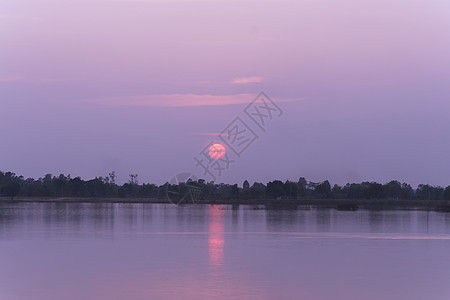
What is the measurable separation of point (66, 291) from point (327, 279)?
1278cm

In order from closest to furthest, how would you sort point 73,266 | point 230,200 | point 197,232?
1. point 73,266
2. point 197,232
3. point 230,200

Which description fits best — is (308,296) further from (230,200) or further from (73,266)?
(230,200)

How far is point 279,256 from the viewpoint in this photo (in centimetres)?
3966

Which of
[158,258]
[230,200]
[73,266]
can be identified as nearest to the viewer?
[73,266]

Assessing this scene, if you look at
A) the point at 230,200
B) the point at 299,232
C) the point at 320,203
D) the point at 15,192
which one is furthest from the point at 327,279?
the point at 15,192

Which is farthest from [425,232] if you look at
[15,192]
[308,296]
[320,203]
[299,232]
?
[15,192]

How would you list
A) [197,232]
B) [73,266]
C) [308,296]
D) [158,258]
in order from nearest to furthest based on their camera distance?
[308,296] → [73,266] → [158,258] → [197,232]

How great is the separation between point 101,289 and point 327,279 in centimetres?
1128

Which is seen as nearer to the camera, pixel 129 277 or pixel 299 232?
pixel 129 277

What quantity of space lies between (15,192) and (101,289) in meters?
175

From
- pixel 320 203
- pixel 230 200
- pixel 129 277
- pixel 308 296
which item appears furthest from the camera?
pixel 230 200

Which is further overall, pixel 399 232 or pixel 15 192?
pixel 15 192

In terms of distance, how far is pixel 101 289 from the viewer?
2719 cm

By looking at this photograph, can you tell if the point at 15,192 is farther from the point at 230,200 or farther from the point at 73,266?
the point at 73,266
